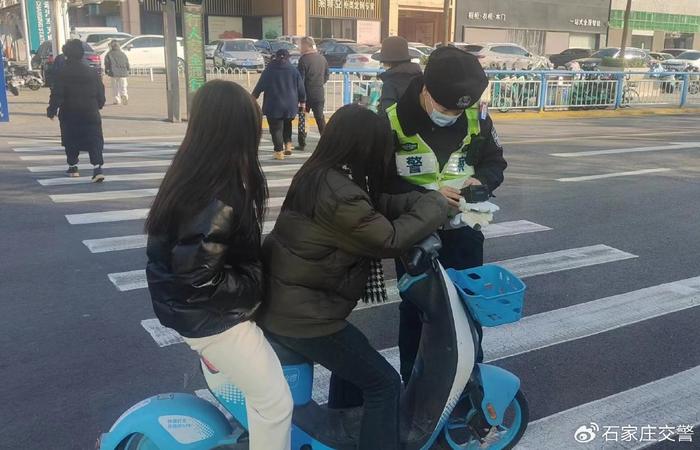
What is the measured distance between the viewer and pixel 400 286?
9.17ft

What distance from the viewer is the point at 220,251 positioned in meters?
2.26

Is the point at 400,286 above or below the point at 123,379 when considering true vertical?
above

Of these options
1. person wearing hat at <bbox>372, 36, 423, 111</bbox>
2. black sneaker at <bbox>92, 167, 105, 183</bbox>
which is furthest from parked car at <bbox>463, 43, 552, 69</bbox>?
black sneaker at <bbox>92, 167, 105, 183</bbox>

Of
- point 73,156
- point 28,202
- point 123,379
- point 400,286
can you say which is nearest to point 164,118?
point 73,156

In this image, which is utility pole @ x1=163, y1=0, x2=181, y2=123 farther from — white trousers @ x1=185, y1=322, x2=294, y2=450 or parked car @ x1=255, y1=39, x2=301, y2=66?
parked car @ x1=255, y1=39, x2=301, y2=66

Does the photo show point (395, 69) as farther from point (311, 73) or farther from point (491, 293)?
point (491, 293)

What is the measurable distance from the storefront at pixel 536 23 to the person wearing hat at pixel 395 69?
144ft

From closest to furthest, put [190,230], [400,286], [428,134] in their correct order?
1. [190,230]
2. [400,286]
3. [428,134]

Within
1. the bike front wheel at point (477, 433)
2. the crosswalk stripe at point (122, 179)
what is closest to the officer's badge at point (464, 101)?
the bike front wheel at point (477, 433)

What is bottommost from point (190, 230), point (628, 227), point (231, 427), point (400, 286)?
point (628, 227)

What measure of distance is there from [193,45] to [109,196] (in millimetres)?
7078

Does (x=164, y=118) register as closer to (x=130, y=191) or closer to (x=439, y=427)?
(x=130, y=191)

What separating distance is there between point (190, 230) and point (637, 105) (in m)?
21.9

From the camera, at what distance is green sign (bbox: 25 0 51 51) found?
27.4 m
